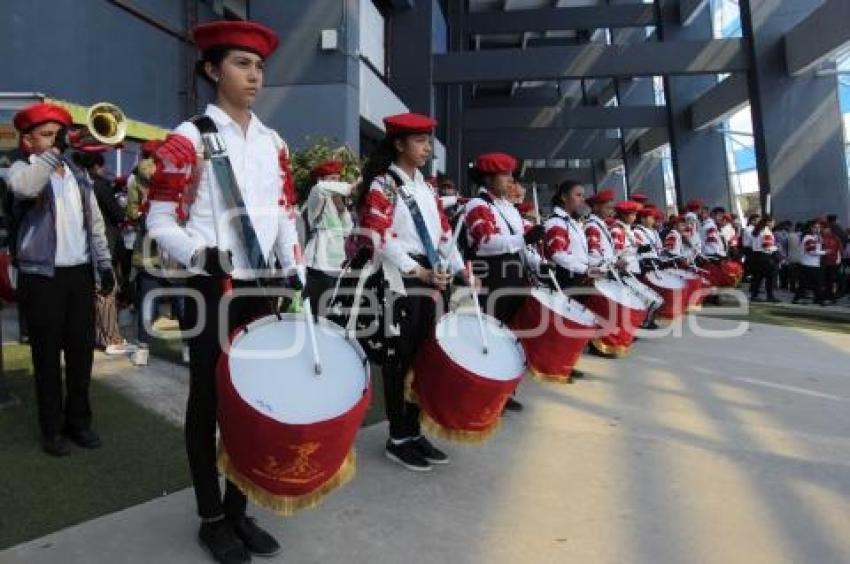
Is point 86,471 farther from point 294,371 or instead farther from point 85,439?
point 294,371

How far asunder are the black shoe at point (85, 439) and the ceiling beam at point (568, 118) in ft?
82.5

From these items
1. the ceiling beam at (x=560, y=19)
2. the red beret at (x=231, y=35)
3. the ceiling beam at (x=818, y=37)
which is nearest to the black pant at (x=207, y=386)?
the red beret at (x=231, y=35)

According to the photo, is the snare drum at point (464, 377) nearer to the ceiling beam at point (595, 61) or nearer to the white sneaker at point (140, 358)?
the white sneaker at point (140, 358)

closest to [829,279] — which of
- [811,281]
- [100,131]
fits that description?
[811,281]

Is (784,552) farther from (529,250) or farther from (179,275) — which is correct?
(529,250)

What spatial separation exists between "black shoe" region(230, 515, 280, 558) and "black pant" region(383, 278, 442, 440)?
1.10 metres

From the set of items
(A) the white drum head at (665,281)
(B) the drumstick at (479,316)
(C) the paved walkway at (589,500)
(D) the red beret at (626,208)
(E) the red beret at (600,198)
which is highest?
(D) the red beret at (626,208)

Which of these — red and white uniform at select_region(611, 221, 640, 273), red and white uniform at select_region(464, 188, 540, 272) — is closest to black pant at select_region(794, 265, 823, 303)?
red and white uniform at select_region(611, 221, 640, 273)

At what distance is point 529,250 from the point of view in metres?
5.24

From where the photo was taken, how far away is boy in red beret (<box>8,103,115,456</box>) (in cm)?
342

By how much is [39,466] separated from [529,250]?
3250 millimetres

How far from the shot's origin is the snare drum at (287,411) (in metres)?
2.20

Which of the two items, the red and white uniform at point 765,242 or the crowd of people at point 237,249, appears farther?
the red and white uniform at point 765,242

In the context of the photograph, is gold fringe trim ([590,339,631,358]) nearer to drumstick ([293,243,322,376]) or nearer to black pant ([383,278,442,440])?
black pant ([383,278,442,440])
